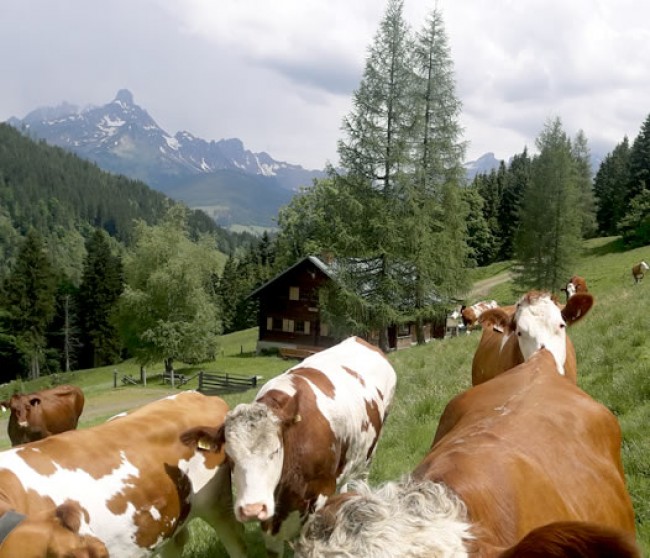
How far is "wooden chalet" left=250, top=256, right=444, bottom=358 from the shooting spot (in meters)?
47.2

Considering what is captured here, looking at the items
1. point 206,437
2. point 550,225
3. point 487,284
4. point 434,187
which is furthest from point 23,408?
→ point 487,284

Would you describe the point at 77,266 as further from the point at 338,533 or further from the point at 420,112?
the point at 338,533

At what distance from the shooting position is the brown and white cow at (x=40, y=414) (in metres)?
11.5

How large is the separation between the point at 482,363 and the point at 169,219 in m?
38.7

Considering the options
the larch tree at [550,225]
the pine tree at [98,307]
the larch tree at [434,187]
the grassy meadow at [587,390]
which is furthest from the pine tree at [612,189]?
the pine tree at [98,307]

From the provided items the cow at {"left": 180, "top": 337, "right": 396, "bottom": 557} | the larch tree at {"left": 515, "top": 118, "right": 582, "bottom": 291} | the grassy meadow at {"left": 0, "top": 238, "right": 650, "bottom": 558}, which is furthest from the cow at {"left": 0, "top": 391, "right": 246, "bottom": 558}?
the larch tree at {"left": 515, "top": 118, "right": 582, "bottom": 291}

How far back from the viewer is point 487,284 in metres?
53.6

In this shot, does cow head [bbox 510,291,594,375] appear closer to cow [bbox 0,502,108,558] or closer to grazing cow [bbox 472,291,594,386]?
grazing cow [bbox 472,291,594,386]

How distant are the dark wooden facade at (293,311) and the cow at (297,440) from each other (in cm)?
3969

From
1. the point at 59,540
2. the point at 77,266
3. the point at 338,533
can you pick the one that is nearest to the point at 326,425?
the point at 59,540

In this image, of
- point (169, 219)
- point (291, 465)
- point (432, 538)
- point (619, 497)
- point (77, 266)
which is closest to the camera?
point (432, 538)

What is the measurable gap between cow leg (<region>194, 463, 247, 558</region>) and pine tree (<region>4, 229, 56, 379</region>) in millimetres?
69506

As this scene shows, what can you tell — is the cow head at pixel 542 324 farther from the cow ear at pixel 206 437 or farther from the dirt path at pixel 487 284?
the dirt path at pixel 487 284

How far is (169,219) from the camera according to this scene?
144 ft
